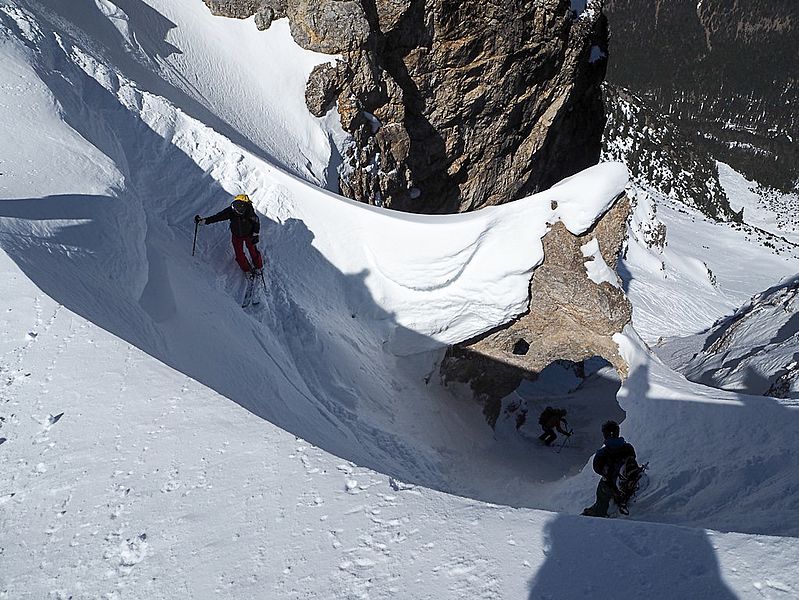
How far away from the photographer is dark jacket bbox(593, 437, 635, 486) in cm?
663

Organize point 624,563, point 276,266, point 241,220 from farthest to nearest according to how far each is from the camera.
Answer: point 276,266
point 241,220
point 624,563

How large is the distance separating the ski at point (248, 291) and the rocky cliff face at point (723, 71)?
110204mm

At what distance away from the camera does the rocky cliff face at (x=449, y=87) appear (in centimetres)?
1377

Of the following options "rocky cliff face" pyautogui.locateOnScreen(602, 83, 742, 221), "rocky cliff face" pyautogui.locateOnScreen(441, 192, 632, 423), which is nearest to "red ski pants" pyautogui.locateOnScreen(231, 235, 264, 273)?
"rocky cliff face" pyautogui.locateOnScreen(441, 192, 632, 423)

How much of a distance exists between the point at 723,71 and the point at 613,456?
15823 centimetres

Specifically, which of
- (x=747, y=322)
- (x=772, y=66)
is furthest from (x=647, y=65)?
(x=747, y=322)

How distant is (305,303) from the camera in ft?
31.4

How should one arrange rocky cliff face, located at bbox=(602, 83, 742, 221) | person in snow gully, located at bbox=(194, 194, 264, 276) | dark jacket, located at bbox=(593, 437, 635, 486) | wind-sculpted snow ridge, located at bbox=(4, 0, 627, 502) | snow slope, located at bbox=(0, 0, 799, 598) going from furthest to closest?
rocky cliff face, located at bbox=(602, 83, 742, 221) < person in snow gully, located at bbox=(194, 194, 264, 276) < dark jacket, located at bbox=(593, 437, 635, 486) < wind-sculpted snow ridge, located at bbox=(4, 0, 627, 502) < snow slope, located at bbox=(0, 0, 799, 598)

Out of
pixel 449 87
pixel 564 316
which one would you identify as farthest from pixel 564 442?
pixel 449 87

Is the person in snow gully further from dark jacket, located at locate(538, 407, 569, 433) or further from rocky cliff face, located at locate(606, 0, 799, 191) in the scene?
rocky cliff face, located at locate(606, 0, 799, 191)

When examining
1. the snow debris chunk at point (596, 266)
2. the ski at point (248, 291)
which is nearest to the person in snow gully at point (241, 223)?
the ski at point (248, 291)

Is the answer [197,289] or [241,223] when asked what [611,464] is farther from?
[241,223]

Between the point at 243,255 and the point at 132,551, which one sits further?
the point at 243,255

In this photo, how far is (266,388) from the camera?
6.43 metres
